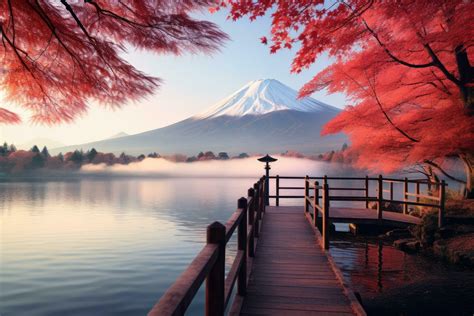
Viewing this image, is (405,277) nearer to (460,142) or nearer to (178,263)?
(460,142)

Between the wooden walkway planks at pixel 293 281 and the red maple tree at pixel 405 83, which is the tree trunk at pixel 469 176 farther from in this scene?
the wooden walkway planks at pixel 293 281

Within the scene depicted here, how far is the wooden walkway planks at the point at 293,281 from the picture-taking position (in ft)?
14.4

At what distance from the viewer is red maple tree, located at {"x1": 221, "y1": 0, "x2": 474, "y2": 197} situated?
9578 mm

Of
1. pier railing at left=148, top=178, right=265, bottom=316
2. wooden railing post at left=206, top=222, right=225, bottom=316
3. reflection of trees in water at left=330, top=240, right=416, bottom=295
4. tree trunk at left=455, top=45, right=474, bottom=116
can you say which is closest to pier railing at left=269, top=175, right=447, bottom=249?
reflection of trees in water at left=330, top=240, right=416, bottom=295

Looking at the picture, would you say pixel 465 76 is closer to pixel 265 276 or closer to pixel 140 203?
pixel 265 276

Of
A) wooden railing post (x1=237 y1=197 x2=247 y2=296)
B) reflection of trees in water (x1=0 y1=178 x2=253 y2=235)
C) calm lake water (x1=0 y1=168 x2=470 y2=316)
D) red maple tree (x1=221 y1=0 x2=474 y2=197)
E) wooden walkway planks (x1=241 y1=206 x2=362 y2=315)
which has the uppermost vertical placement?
red maple tree (x1=221 y1=0 x2=474 y2=197)

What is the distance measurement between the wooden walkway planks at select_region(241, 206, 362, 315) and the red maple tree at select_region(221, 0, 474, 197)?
476cm

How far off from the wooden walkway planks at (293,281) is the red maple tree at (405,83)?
187 inches

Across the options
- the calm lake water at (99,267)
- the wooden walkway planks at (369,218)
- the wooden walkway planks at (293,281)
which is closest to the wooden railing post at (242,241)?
the wooden walkway planks at (293,281)

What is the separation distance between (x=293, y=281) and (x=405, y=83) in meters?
9.12

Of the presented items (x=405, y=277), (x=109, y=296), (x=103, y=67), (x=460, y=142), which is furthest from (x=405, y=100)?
(x=109, y=296)

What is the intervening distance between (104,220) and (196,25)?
28.9 meters

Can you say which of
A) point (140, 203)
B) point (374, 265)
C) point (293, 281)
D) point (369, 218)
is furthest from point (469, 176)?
point (140, 203)

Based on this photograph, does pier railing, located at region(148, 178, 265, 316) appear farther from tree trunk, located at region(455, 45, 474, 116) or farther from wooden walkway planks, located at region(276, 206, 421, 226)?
tree trunk, located at region(455, 45, 474, 116)
